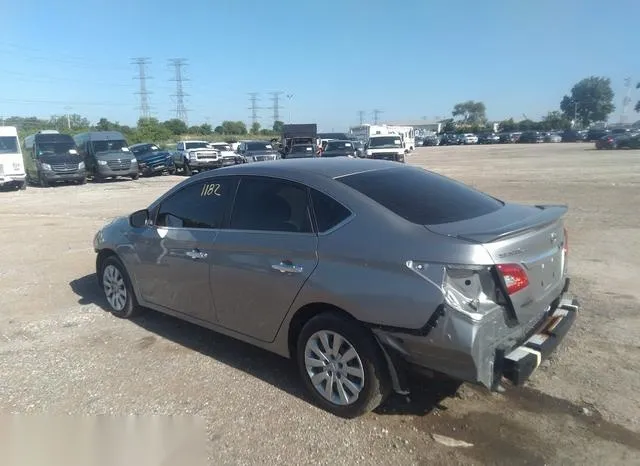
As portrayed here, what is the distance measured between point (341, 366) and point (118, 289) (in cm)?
312

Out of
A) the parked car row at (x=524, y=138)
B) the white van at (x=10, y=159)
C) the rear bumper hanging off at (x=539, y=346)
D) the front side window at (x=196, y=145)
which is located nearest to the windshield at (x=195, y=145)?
the front side window at (x=196, y=145)

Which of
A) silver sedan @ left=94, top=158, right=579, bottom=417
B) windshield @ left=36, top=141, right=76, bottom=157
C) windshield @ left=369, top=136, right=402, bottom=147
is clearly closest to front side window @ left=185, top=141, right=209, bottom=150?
windshield @ left=36, top=141, right=76, bottom=157

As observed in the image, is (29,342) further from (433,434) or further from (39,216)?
(39,216)

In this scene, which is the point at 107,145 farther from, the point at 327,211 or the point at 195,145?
the point at 327,211

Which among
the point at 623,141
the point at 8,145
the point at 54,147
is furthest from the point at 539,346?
the point at 623,141

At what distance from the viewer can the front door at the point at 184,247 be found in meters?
4.39

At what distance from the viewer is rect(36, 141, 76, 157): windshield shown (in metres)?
23.6

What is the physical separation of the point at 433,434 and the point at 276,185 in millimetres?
2103

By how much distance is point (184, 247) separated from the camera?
4.57m

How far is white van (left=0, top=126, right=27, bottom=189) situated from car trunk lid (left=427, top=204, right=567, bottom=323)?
2258cm

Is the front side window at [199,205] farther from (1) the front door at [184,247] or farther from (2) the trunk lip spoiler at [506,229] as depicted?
(2) the trunk lip spoiler at [506,229]

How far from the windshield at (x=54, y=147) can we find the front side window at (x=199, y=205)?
71.3 ft

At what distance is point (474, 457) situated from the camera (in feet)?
10.2

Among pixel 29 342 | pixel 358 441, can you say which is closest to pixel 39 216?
pixel 29 342
